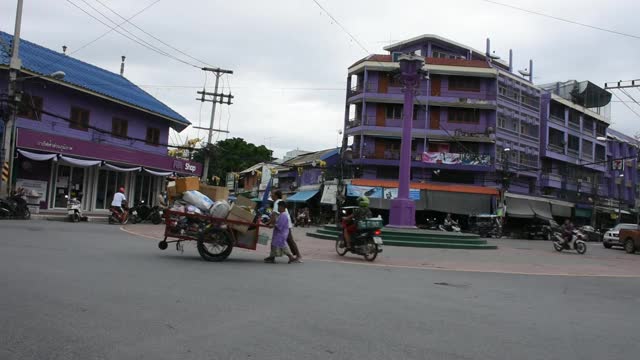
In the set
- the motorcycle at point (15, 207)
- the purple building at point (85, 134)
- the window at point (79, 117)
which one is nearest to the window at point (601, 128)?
the purple building at point (85, 134)

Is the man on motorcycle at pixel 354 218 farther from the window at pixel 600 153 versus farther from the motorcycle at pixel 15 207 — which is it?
the window at pixel 600 153

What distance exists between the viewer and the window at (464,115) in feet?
151

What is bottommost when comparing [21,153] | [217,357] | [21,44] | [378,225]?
[217,357]

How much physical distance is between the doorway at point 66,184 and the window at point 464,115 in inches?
1190

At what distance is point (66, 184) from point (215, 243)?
19296 millimetres

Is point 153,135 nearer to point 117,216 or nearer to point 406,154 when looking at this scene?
point 117,216

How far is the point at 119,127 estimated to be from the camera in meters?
30.8

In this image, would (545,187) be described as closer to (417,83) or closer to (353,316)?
(417,83)

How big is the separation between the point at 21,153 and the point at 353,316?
22.5m

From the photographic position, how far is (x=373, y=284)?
9359mm

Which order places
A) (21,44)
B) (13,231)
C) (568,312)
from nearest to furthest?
(568,312)
(13,231)
(21,44)

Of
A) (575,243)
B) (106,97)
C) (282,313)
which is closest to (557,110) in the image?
(575,243)

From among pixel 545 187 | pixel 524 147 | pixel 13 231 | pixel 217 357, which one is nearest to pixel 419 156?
pixel 524 147

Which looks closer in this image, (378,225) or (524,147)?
(378,225)
